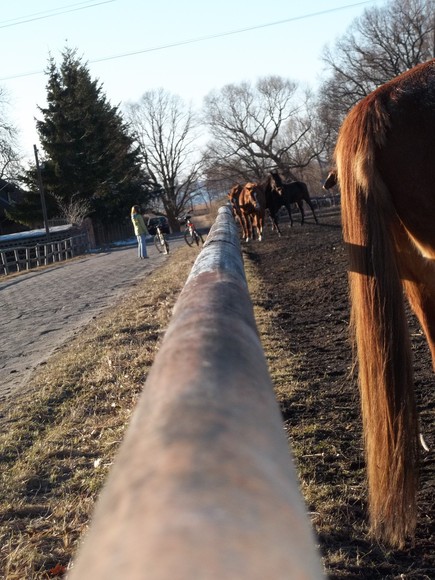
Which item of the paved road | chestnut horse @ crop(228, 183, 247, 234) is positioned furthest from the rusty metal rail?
chestnut horse @ crop(228, 183, 247, 234)

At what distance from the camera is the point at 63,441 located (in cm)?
522

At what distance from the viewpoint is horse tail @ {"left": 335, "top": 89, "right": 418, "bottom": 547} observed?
300 cm

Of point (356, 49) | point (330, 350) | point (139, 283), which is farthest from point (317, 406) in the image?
point (356, 49)

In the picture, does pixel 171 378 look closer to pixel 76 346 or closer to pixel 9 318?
pixel 76 346

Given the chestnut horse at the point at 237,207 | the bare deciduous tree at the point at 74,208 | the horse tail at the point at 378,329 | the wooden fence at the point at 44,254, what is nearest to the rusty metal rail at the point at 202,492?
the horse tail at the point at 378,329

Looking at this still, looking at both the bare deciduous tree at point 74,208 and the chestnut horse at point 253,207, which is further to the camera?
the bare deciduous tree at point 74,208

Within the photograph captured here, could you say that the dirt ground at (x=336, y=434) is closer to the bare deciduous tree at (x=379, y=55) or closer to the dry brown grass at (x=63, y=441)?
the dry brown grass at (x=63, y=441)

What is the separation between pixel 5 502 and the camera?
4.12 metres

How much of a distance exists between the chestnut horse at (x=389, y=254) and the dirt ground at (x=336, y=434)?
5.8 inches

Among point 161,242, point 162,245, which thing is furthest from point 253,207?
point 162,245

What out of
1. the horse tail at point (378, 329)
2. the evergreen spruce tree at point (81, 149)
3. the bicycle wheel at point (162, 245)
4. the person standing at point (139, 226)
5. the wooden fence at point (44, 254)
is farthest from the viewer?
the evergreen spruce tree at point (81, 149)

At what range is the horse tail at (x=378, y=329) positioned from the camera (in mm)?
3004

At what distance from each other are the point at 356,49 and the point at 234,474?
59.8 m

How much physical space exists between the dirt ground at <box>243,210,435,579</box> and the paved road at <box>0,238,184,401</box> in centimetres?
294
